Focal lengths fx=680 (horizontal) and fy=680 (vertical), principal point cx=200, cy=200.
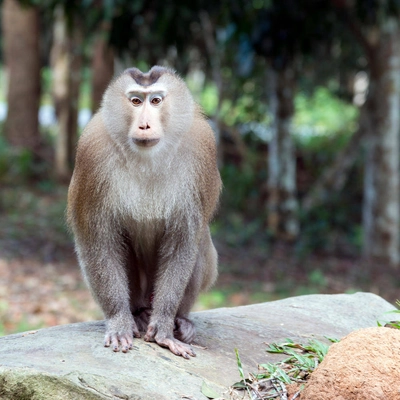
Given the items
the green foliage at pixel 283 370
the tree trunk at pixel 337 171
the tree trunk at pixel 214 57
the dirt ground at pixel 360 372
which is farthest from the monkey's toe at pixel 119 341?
the tree trunk at pixel 337 171

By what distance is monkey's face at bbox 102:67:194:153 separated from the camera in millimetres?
3852

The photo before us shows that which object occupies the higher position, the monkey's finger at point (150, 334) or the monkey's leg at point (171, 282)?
the monkey's leg at point (171, 282)

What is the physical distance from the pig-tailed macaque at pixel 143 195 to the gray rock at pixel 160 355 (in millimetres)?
186

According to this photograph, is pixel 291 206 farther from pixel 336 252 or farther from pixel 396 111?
pixel 396 111

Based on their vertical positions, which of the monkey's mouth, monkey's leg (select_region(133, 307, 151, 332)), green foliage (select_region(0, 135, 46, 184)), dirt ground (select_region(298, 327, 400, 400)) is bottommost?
green foliage (select_region(0, 135, 46, 184))

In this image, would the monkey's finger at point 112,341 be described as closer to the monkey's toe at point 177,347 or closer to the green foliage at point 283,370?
the monkey's toe at point 177,347

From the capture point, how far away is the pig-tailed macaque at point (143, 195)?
4.00 m

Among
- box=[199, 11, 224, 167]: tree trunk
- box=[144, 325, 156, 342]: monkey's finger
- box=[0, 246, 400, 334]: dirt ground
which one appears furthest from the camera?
box=[199, 11, 224, 167]: tree trunk

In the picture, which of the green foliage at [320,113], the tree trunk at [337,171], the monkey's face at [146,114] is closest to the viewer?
the monkey's face at [146,114]

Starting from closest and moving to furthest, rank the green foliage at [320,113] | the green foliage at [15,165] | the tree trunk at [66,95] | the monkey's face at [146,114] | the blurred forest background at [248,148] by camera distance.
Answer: the monkey's face at [146,114], the blurred forest background at [248,148], the green foliage at [15,165], the tree trunk at [66,95], the green foliage at [320,113]

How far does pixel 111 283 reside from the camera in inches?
160

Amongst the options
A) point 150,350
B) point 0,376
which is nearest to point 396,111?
point 150,350

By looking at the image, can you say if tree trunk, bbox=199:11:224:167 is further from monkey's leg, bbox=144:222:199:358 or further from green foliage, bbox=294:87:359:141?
monkey's leg, bbox=144:222:199:358

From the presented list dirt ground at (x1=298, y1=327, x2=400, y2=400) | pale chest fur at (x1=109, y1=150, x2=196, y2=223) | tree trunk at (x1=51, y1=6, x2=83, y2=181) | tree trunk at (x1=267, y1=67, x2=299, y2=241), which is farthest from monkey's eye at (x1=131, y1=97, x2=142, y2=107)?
tree trunk at (x1=51, y1=6, x2=83, y2=181)
